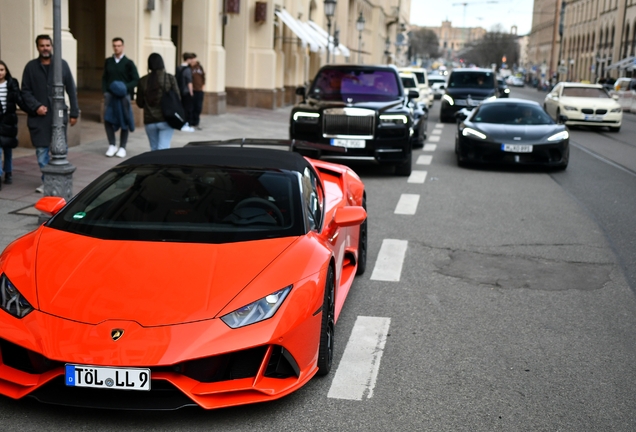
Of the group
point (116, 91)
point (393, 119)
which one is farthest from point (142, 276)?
point (116, 91)

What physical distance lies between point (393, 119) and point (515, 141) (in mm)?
2571

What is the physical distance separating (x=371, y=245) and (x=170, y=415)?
185 inches

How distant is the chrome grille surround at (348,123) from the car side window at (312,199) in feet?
27.2

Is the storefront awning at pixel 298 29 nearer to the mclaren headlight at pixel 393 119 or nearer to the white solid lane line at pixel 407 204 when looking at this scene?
the mclaren headlight at pixel 393 119

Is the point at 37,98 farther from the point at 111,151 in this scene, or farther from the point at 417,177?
the point at 417,177

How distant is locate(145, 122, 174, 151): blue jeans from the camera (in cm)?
1256

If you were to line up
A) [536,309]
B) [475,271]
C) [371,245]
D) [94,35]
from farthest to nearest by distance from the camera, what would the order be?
[94,35] → [371,245] → [475,271] → [536,309]

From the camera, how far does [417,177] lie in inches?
574

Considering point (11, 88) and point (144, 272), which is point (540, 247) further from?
point (11, 88)

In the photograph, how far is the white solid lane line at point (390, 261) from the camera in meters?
7.33

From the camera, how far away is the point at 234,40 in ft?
105

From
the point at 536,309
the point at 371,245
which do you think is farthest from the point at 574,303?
the point at 371,245

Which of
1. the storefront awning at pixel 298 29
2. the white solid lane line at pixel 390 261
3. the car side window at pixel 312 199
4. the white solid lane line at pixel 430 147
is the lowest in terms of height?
the white solid lane line at pixel 430 147

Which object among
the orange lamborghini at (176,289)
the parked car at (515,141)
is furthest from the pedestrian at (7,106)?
the parked car at (515,141)
